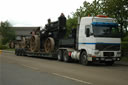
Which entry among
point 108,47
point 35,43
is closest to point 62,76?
point 108,47

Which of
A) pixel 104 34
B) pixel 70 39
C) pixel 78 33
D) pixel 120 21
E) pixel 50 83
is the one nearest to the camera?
pixel 50 83

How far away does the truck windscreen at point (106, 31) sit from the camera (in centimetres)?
1698

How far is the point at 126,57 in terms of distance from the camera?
21.7 metres

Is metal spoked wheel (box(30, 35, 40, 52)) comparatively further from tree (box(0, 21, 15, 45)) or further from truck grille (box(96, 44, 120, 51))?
tree (box(0, 21, 15, 45))

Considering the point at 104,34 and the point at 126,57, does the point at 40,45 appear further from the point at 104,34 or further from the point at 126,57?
the point at 104,34

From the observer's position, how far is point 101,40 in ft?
55.3

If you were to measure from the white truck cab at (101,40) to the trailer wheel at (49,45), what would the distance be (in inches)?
243

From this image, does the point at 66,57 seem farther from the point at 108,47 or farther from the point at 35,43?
the point at 35,43

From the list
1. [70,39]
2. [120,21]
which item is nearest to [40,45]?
[70,39]

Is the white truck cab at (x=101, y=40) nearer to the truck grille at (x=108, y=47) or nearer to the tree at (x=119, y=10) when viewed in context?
the truck grille at (x=108, y=47)

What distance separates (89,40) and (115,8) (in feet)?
18.9

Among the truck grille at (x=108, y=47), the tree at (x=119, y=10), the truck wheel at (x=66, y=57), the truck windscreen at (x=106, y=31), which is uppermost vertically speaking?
the tree at (x=119, y=10)

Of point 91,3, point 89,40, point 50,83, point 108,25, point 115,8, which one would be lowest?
point 50,83

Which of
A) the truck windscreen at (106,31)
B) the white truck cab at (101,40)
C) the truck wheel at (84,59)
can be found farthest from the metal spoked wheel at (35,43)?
the truck windscreen at (106,31)
